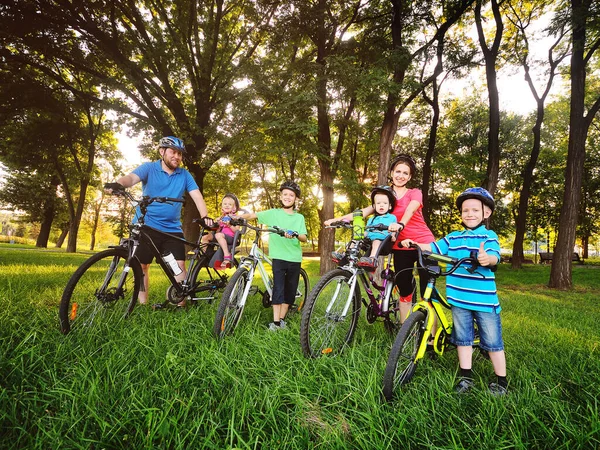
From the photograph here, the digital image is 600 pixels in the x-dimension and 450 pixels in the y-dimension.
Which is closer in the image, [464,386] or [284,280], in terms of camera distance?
[464,386]

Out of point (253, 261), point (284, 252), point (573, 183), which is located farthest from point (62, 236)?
point (573, 183)

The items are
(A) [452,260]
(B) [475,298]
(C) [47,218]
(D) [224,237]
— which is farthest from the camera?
(C) [47,218]

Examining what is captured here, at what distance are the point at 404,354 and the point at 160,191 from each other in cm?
362

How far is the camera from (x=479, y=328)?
2.33 metres

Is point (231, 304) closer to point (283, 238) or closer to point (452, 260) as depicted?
point (283, 238)

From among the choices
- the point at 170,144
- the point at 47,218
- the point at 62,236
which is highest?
the point at 170,144

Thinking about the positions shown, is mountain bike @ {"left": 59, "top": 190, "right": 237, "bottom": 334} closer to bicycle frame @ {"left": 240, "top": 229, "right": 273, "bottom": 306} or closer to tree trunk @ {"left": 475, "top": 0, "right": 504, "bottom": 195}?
bicycle frame @ {"left": 240, "top": 229, "right": 273, "bottom": 306}

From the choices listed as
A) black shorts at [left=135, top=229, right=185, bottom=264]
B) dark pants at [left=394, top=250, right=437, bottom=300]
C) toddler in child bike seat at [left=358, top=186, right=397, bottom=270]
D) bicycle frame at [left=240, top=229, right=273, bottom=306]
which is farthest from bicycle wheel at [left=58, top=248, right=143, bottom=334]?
dark pants at [left=394, top=250, right=437, bottom=300]

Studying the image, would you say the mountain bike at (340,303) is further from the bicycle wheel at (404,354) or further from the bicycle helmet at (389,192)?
the bicycle wheel at (404,354)

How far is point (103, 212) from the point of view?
39.2 m

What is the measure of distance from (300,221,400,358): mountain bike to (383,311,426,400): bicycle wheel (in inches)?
28.8

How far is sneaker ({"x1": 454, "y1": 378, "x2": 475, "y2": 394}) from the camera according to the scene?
2152 millimetres

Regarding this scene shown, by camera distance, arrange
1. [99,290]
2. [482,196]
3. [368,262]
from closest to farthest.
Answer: [482,196] < [368,262] < [99,290]

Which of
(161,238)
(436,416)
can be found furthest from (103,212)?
(436,416)
